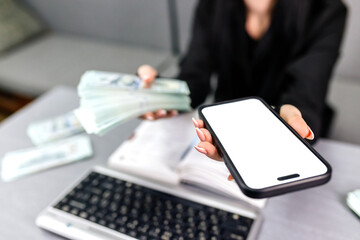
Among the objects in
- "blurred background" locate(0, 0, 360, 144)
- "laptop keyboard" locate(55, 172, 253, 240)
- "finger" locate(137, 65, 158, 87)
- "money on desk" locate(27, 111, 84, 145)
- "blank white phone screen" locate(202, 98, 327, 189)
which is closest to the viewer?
"blank white phone screen" locate(202, 98, 327, 189)

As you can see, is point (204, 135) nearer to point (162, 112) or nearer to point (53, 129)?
point (162, 112)

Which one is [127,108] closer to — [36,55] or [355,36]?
[355,36]

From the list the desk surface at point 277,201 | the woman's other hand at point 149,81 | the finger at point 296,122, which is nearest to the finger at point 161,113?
the woman's other hand at point 149,81

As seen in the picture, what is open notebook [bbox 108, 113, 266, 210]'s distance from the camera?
52 cm

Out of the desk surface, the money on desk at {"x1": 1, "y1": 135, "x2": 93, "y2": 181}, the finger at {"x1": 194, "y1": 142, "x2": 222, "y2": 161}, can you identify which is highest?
the finger at {"x1": 194, "y1": 142, "x2": 222, "y2": 161}

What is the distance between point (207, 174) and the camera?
530mm

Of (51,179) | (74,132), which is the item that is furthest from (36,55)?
(51,179)

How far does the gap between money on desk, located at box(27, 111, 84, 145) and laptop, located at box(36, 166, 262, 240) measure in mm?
190

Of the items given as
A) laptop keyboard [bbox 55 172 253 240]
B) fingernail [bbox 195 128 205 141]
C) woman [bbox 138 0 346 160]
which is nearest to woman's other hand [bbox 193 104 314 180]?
fingernail [bbox 195 128 205 141]

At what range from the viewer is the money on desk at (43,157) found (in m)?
0.63

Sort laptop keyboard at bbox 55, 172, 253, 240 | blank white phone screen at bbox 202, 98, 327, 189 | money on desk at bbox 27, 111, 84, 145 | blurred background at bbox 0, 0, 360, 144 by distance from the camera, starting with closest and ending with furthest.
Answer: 1. blank white phone screen at bbox 202, 98, 327, 189
2. laptop keyboard at bbox 55, 172, 253, 240
3. money on desk at bbox 27, 111, 84, 145
4. blurred background at bbox 0, 0, 360, 144

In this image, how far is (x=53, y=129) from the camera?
738 millimetres

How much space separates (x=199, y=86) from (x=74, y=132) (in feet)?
1.23

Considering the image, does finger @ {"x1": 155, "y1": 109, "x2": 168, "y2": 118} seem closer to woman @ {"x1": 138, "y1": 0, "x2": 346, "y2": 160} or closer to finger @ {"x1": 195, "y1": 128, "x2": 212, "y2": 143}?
woman @ {"x1": 138, "y1": 0, "x2": 346, "y2": 160}
